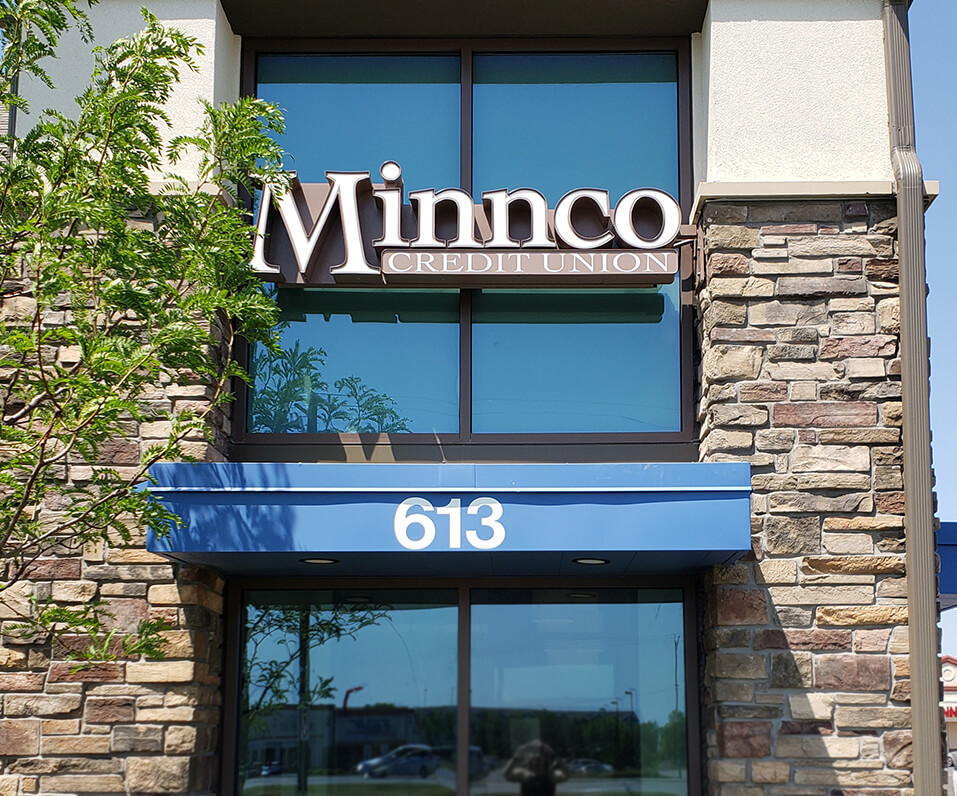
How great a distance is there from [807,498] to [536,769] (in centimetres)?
245

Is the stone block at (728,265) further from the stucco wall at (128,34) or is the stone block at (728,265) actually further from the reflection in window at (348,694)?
the stucco wall at (128,34)

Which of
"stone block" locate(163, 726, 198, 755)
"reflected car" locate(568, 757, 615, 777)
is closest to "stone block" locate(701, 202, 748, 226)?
"reflected car" locate(568, 757, 615, 777)

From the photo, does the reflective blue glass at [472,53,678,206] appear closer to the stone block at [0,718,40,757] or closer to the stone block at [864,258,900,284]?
the stone block at [864,258,900,284]

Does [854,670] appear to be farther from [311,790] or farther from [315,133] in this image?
[315,133]

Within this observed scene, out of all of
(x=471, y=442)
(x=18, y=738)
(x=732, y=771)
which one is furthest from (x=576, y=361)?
(x=18, y=738)

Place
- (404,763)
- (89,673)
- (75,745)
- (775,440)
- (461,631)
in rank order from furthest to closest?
(461,631), (404,763), (775,440), (89,673), (75,745)

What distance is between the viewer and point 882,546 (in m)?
6.90

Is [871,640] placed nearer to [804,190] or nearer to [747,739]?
[747,739]

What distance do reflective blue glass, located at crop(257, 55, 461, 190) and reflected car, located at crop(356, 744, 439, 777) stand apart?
397 centimetres

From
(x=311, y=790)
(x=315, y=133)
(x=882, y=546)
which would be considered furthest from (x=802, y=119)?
(x=311, y=790)

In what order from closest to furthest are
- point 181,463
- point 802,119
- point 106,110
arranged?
1. point 106,110
2. point 181,463
3. point 802,119

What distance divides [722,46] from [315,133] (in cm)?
302

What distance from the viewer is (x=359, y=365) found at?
7.93m

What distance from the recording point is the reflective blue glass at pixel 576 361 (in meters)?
7.78
